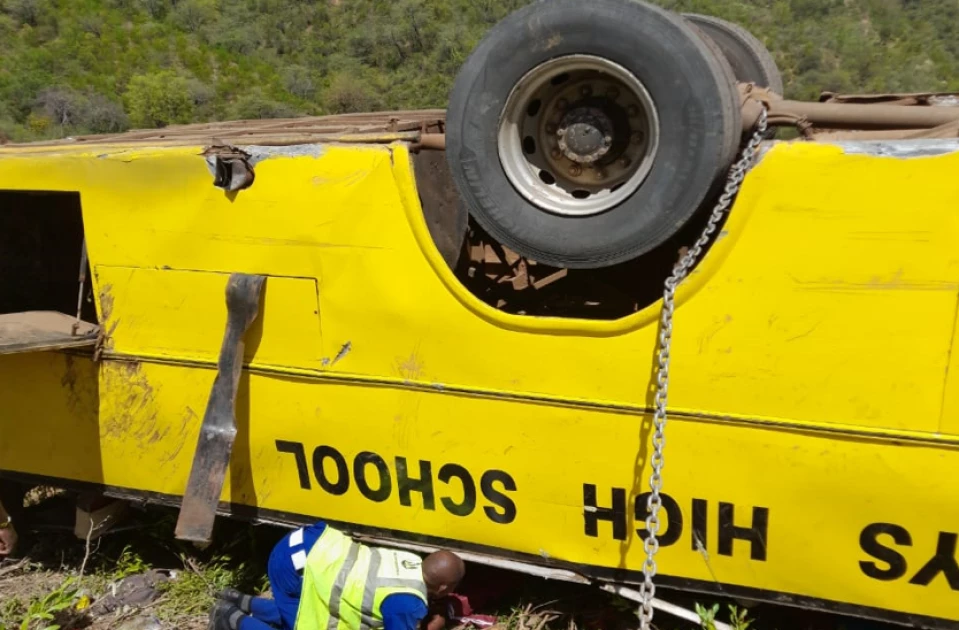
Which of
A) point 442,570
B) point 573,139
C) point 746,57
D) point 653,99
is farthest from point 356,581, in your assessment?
point 746,57

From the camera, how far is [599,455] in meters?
2.48

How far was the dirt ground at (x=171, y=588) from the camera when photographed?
3.01 meters

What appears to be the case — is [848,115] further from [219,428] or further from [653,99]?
[219,428]

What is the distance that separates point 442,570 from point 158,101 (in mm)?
31202

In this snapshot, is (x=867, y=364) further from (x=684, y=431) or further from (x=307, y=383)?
(x=307, y=383)

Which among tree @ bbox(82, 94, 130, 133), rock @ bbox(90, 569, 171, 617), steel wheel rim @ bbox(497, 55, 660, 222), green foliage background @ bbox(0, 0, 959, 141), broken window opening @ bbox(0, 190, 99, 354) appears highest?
green foliage background @ bbox(0, 0, 959, 141)

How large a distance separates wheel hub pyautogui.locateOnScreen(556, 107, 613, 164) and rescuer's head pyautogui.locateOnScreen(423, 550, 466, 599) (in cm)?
153

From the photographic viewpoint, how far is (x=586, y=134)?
2344mm

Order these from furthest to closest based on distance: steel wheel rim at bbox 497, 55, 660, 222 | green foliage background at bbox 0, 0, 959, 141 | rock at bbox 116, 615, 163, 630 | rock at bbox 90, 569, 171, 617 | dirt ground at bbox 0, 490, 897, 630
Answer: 1. green foliage background at bbox 0, 0, 959, 141
2. rock at bbox 90, 569, 171, 617
3. rock at bbox 116, 615, 163, 630
4. dirt ground at bbox 0, 490, 897, 630
5. steel wheel rim at bbox 497, 55, 660, 222

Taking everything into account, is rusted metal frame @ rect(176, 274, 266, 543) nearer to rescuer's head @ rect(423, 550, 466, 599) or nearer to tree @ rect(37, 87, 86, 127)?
rescuer's head @ rect(423, 550, 466, 599)

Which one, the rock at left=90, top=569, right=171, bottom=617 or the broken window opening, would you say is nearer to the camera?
the rock at left=90, top=569, right=171, bottom=617

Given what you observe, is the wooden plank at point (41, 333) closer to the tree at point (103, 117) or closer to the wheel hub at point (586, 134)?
the wheel hub at point (586, 134)

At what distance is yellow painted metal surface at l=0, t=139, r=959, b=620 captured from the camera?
2.11 meters

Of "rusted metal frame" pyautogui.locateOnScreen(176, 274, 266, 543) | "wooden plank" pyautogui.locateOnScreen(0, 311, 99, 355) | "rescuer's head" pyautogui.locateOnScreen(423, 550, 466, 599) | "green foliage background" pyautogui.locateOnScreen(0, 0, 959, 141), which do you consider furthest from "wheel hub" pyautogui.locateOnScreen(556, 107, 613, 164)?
"green foliage background" pyautogui.locateOnScreen(0, 0, 959, 141)
